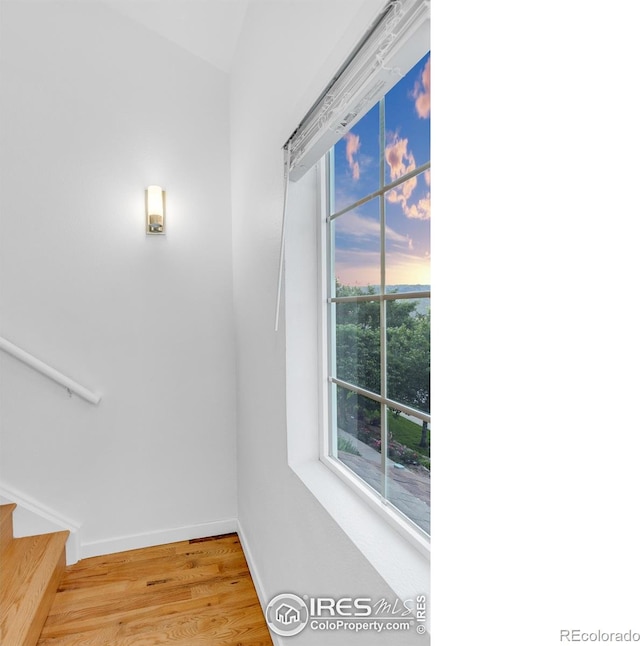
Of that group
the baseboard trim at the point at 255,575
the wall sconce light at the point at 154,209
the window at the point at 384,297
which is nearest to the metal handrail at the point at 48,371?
the wall sconce light at the point at 154,209

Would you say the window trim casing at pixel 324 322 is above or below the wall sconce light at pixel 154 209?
below

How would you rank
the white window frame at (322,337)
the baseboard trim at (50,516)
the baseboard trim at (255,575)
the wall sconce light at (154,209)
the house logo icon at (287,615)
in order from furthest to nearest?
1. the wall sconce light at (154,209)
2. the baseboard trim at (50,516)
3. the baseboard trim at (255,575)
4. the house logo icon at (287,615)
5. the white window frame at (322,337)

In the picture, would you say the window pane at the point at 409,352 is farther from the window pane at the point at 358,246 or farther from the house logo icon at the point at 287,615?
the house logo icon at the point at 287,615

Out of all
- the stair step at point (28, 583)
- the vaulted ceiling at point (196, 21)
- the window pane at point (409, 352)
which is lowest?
the stair step at point (28, 583)

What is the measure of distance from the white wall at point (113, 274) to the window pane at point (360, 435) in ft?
3.81

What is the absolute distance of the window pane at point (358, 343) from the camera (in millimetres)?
1193

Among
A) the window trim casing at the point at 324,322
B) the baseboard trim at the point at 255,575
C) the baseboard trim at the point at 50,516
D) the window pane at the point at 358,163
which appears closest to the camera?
the window pane at the point at 358,163

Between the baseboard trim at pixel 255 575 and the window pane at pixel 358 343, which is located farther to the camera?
the baseboard trim at pixel 255 575

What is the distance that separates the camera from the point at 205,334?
94.1 inches

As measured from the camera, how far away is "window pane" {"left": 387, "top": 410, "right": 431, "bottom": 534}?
3.19 feet

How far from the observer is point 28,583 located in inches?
70.4

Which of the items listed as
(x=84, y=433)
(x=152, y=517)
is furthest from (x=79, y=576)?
(x=84, y=433)

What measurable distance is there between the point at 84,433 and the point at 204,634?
3.55 feet
